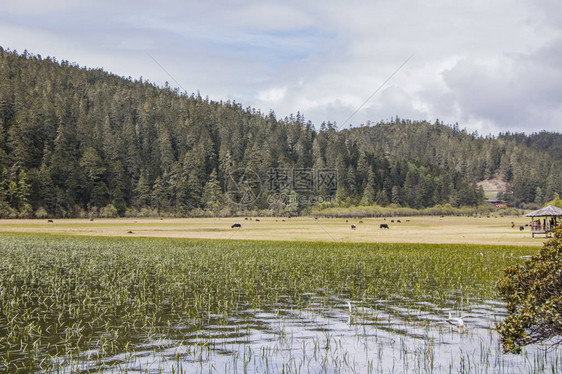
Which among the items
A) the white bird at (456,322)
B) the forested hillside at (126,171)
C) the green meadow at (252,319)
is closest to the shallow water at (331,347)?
the green meadow at (252,319)

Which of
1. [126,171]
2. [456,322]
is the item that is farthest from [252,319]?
[126,171]

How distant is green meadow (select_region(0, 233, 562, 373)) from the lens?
40.7ft

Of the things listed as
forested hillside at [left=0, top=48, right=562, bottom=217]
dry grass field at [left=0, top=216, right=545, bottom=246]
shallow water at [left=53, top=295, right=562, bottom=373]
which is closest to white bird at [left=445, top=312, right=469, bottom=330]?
shallow water at [left=53, top=295, right=562, bottom=373]

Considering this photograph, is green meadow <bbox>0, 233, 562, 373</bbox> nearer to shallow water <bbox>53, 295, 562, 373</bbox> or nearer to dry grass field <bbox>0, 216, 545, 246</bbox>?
shallow water <bbox>53, 295, 562, 373</bbox>

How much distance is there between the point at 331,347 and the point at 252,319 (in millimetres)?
4047

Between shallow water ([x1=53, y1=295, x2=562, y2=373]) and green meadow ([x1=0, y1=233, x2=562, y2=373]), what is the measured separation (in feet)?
0.17

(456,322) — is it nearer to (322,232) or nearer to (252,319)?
(252,319)

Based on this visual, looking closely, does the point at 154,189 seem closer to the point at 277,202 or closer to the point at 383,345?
the point at 277,202

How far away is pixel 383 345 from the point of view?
547 inches

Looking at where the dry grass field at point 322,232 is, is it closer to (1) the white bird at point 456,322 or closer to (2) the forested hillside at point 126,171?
(1) the white bird at point 456,322

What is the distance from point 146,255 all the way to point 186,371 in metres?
27.9

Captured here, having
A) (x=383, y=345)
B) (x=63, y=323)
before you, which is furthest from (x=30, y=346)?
(x=383, y=345)

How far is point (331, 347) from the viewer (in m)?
13.8

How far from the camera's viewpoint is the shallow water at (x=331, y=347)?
12.0m
